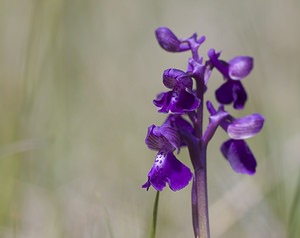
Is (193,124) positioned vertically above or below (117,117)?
below

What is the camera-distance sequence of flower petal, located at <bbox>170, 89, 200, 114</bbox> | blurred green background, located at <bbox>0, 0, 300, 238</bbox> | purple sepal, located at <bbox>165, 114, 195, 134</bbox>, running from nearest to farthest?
flower petal, located at <bbox>170, 89, 200, 114</bbox>
purple sepal, located at <bbox>165, 114, 195, 134</bbox>
blurred green background, located at <bbox>0, 0, 300, 238</bbox>

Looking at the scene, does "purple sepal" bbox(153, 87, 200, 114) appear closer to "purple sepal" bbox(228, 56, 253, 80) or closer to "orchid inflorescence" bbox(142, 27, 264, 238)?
"orchid inflorescence" bbox(142, 27, 264, 238)

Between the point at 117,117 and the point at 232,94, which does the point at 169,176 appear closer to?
the point at 232,94

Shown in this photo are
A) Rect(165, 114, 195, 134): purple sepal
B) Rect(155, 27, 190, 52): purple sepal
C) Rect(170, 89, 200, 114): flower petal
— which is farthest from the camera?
Rect(155, 27, 190, 52): purple sepal

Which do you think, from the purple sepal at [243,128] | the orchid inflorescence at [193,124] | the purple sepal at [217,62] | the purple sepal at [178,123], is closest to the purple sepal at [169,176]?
the orchid inflorescence at [193,124]

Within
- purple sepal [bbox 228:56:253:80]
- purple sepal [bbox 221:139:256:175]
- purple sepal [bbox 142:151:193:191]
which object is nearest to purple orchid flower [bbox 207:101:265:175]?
purple sepal [bbox 221:139:256:175]

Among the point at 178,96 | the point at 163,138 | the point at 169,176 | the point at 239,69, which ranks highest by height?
the point at 239,69

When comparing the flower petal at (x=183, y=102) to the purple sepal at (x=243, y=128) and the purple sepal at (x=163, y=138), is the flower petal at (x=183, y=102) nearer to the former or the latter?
the purple sepal at (x=163, y=138)

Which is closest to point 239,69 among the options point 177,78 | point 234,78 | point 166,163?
point 234,78
